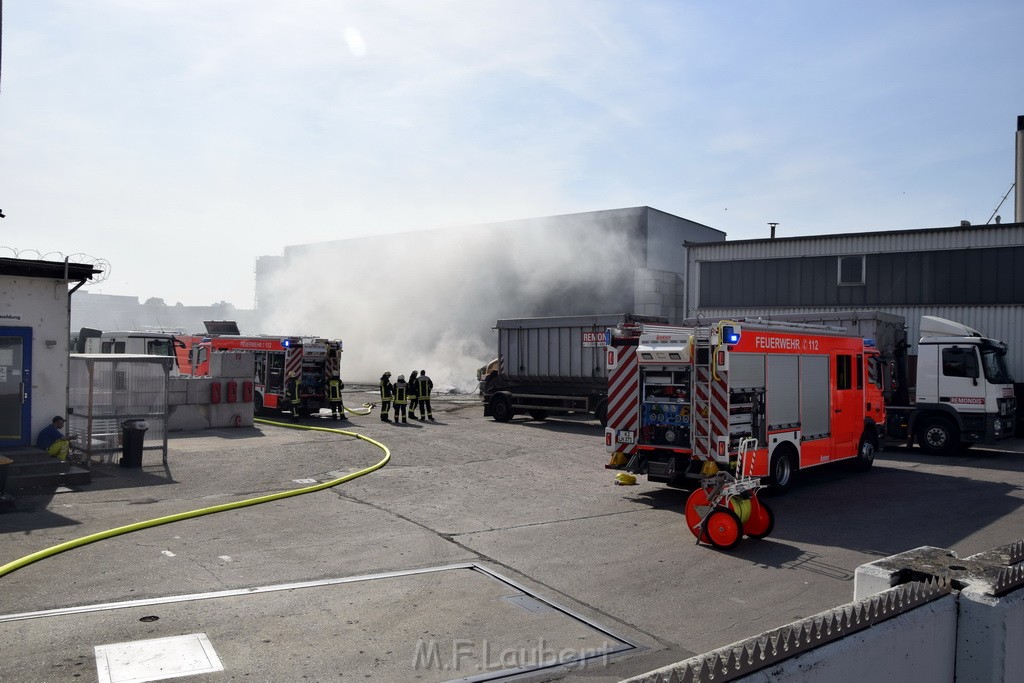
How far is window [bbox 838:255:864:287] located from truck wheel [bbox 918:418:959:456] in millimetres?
8990

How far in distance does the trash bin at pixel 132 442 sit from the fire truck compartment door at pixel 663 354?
845cm

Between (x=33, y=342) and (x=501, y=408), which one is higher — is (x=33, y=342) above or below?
above

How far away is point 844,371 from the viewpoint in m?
13.6

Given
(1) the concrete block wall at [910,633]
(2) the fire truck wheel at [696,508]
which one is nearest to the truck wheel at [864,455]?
(2) the fire truck wheel at [696,508]

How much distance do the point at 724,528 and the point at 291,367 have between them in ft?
53.1

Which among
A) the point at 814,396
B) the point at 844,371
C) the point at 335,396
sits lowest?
the point at 335,396

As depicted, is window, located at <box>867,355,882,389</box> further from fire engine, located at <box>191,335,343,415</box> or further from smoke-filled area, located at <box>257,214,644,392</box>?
smoke-filled area, located at <box>257,214,644,392</box>

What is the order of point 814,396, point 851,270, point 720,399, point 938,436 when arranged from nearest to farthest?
point 720,399
point 814,396
point 938,436
point 851,270

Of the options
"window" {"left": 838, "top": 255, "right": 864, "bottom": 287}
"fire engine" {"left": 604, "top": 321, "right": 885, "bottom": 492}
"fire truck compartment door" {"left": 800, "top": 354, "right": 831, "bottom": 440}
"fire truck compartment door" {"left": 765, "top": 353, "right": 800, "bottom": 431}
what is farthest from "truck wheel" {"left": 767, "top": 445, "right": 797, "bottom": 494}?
"window" {"left": 838, "top": 255, "right": 864, "bottom": 287}

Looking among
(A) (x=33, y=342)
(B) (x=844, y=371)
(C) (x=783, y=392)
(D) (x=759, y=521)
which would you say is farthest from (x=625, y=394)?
(A) (x=33, y=342)

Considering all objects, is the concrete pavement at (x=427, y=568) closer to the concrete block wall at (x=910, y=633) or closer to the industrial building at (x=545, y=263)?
the concrete block wall at (x=910, y=633)

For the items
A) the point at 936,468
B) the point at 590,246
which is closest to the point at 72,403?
the point at 936,468

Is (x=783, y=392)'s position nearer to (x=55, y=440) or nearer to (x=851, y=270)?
(x=55, y=440)

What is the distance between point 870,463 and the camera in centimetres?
1437
